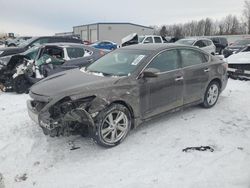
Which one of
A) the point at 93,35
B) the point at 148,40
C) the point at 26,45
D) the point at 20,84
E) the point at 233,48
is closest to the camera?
the point at 20,84

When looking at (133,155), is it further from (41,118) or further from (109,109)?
(41,118)

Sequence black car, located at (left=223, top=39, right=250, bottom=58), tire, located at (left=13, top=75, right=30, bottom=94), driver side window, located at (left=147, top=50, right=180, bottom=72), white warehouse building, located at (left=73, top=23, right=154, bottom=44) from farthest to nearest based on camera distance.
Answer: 1. white warehouse building, located at (left=73, top=23, right=154, bottom=44)
2. black car, located at (left=223, top=39, right=250, bottom=58)
3. tire, located at (left=13, top=75, right=30, bottom=94)
4. driver side window, located at (left=147, top=50, right=180, bottom=72)

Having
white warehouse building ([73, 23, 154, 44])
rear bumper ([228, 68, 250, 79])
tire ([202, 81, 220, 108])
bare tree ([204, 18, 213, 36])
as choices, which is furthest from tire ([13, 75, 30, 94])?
bare tree ([204, 18, 213, 36])

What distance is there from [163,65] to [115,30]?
46.1m

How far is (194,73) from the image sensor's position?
244 inches

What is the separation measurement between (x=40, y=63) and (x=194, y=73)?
15.8 ft

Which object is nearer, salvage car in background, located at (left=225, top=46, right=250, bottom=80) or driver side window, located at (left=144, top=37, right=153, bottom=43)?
salvage car in background, located at (left=225, top=46, right=250, bottom=80)

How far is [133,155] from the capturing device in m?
4.52

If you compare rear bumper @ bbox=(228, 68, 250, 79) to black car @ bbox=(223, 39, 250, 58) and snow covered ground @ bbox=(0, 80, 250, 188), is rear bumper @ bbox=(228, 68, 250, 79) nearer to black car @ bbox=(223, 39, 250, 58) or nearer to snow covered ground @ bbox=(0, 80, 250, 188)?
snow covered ground @ bbox=(0, 80, 250, 188)

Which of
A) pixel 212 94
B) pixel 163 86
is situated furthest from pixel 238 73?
pixel 163 86

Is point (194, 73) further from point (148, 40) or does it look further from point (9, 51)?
point (148, 40)

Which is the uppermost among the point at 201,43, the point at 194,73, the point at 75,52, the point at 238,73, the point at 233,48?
the point at 201,43

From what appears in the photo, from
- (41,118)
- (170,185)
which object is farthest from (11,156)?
(170,185)

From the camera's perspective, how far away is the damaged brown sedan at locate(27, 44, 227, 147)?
4.43 m
